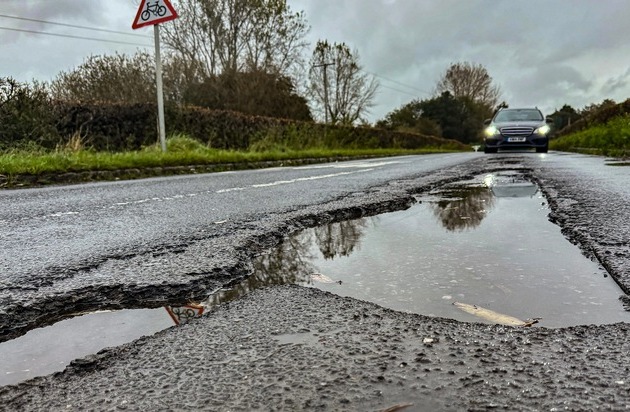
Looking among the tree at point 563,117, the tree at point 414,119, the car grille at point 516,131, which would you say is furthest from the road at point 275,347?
the tree at point 563,117

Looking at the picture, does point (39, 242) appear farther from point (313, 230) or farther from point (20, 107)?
point (20, 107)

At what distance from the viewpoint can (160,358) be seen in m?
1.27

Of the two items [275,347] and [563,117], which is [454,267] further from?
[563,117]

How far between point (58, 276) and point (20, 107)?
10.2 m

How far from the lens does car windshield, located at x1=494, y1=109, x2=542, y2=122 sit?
51.6ft

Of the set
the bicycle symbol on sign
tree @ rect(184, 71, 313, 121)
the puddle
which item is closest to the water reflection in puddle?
the puddle

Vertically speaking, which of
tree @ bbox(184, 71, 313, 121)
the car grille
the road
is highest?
tree @ bbox(184, 71, 313, 121)

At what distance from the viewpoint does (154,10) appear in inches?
423

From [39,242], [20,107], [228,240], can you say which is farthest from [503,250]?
[20,107]

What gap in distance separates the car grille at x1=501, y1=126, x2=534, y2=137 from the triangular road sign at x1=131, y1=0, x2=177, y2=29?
9.87 meters

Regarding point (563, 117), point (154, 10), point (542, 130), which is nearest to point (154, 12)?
point (154, 10)

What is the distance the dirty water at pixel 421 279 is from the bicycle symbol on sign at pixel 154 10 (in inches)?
358

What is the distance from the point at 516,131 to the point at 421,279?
47.6 ft

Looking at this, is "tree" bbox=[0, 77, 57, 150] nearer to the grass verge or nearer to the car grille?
the grass verge
